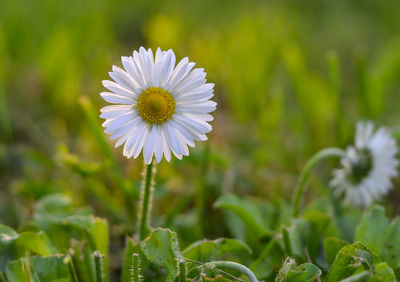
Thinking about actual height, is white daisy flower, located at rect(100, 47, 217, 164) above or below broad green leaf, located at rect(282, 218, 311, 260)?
above

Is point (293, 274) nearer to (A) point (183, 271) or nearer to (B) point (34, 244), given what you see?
(A) point (183, 271)

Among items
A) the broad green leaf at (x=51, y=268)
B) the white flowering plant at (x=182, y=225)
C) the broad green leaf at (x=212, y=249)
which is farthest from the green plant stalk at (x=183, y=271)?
the broad green leaf at (x=51, y=268)

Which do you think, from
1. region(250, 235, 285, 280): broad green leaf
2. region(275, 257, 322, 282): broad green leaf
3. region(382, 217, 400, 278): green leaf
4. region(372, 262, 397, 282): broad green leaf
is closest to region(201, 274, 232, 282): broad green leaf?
region(275, 257, 322, 282): broad green leaf

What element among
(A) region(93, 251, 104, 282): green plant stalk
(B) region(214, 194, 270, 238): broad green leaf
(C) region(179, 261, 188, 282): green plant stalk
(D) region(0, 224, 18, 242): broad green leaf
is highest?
(B) region(214, 194, 270, 238): broad green leaf

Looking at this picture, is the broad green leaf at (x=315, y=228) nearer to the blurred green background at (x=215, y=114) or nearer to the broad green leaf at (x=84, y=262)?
the blurred green background at (x=215, y=114)

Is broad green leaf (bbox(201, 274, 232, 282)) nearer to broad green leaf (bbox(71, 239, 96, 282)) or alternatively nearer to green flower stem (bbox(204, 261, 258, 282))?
green flower stem (bbox(204, 261, 258, 282))

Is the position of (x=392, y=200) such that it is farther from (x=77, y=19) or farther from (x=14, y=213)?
(x=77, y=19)

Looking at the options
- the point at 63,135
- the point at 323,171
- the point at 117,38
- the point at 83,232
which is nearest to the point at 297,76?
the point at 323,171
